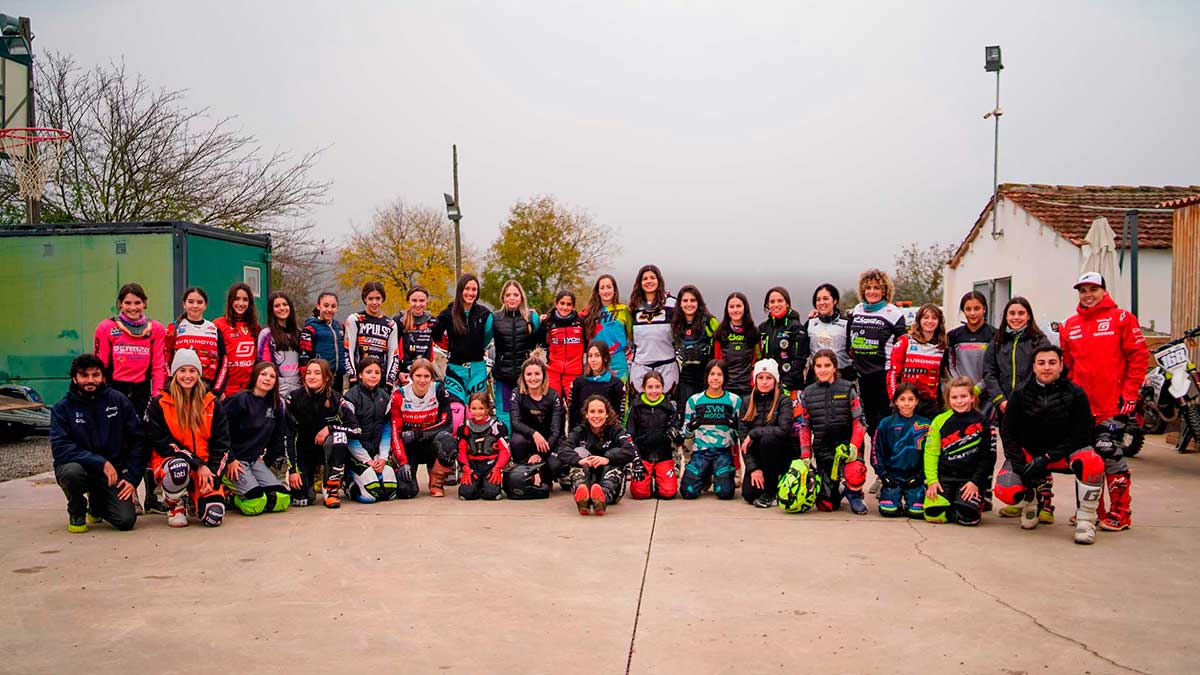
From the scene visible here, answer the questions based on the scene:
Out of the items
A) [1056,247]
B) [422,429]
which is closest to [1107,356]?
[422,429]

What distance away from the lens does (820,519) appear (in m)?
6.93

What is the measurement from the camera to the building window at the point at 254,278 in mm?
12609

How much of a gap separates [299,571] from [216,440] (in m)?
2.16

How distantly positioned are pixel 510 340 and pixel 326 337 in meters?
1.65

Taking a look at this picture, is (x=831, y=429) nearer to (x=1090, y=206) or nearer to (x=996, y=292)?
(x=1090, y=206)

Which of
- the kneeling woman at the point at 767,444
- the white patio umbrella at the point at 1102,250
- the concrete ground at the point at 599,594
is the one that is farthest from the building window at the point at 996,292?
the kneeling woman at the point at 767,444

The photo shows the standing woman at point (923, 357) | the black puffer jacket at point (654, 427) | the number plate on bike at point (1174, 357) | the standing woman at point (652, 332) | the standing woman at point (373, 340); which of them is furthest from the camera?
the number plate on bike at point (1174, 357)

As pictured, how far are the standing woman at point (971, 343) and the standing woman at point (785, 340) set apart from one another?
3.93ft

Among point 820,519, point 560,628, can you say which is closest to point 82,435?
point 560,628

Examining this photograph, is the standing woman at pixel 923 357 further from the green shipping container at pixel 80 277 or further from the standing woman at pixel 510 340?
the green shipping container at pixel 80 277

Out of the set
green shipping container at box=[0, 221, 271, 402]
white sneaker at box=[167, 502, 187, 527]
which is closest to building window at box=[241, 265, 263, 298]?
green shipping container at box=[0, 221, 271, 402]

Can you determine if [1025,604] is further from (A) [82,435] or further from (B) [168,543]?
(A) [82,435]

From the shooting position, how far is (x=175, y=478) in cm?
684

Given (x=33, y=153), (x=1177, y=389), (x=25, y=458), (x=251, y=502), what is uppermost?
(x=33, y=153)
